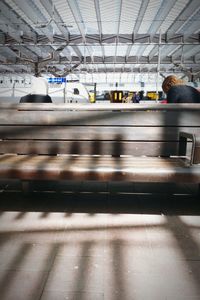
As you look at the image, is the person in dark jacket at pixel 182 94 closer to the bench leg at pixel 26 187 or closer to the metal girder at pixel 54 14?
the bench leg at pixel 26 187

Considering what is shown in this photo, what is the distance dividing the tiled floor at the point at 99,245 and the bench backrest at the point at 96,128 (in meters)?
0.48

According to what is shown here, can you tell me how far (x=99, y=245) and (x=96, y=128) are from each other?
106 cm

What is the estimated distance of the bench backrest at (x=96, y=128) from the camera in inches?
91.0

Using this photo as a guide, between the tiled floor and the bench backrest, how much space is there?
1.58ft

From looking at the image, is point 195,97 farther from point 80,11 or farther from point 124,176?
point 80,11

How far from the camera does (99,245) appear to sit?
5.50ft

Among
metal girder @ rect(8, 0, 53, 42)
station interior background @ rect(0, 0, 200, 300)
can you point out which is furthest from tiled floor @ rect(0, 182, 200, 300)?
metal girder @ rect(8, 0, 53, 42)

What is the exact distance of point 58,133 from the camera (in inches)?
93.7

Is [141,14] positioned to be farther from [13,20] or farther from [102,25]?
[13,20]

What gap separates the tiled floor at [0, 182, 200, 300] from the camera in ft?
4.20

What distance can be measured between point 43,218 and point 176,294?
1.17 metres

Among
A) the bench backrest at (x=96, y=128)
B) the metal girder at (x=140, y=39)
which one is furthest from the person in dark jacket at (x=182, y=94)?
the metal girder at (x=140, y=39)

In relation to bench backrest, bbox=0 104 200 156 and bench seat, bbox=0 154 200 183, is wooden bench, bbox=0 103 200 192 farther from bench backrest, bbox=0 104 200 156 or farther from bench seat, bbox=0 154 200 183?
bench seat, bbox=0 154 200 183

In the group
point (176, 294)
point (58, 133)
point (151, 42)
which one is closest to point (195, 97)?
point (58, 133)
